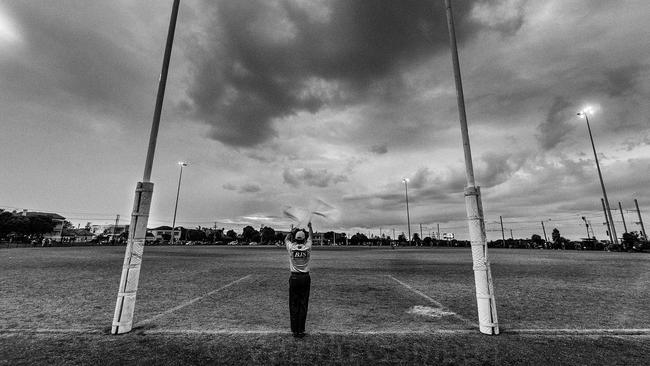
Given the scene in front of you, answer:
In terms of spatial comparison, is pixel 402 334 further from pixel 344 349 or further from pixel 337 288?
pixel 337 288

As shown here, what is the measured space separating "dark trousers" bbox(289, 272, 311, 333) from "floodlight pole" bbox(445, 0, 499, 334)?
10.1 ft

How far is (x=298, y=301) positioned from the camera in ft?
17.4

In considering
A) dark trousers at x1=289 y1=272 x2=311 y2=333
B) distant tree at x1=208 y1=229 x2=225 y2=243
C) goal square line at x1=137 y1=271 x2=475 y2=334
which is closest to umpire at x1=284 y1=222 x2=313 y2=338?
dark trousers at x1=289 y1=272 x2=311 y2=333

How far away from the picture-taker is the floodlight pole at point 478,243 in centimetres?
542

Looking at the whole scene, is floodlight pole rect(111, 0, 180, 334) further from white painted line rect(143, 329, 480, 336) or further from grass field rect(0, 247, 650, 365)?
white painted line rect(143, 329, 480, 336)

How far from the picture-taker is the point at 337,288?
10461 millimetres

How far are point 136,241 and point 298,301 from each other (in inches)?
127

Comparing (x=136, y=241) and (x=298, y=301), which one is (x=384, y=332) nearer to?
(x=298, y=301)

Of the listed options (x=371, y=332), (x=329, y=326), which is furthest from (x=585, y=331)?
(x=329, y=326)

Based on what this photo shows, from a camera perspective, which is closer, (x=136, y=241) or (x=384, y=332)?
(x=384, y=332)

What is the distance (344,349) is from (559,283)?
11310mm

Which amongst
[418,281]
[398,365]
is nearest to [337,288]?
[418,281]

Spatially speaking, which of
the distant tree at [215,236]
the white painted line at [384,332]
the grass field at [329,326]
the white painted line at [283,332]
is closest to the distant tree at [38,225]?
the distant tree at [215,236]

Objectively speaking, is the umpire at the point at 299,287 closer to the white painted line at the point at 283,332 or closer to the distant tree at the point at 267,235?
the white painted line at the point at 283,332
